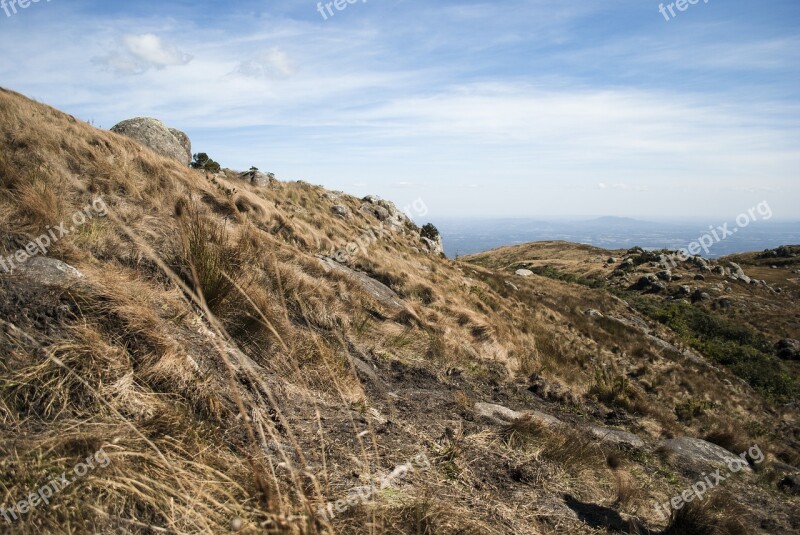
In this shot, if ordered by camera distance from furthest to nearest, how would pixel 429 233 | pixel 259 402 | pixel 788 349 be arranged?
1. pixel 429 233
2. pixel 788 349
3. pixel 259 402

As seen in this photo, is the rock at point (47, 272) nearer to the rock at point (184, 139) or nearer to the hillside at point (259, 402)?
the hillside at point (259, 402)

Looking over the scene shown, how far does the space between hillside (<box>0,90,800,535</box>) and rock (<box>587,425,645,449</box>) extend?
0.07 m

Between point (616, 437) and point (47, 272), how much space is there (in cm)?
715

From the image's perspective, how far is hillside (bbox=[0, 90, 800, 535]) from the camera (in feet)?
6.03

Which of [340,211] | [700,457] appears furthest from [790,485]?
[340,211]

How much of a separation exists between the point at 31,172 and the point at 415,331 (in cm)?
586

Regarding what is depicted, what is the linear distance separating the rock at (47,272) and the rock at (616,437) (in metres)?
6.22

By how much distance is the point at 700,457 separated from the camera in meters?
6.83

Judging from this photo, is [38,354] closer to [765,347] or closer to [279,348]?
[279,348]

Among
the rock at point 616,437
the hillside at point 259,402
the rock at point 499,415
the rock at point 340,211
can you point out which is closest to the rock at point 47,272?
the hillside at point 259,402

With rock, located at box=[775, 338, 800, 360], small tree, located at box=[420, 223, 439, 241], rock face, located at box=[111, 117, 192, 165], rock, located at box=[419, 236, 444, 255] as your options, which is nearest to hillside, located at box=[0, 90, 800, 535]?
rock face, located at box=[111, 117, 192, 165]

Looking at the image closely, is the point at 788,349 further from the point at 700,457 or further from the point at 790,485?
the point at 700,457

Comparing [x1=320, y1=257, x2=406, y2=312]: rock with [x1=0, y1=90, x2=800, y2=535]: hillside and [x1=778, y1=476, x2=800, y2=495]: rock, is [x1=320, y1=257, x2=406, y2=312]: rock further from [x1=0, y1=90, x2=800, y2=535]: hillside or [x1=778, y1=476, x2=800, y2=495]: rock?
[x1=778, y1=476, x2=800, y2=495]: rock

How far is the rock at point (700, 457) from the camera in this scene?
6.32 metres
